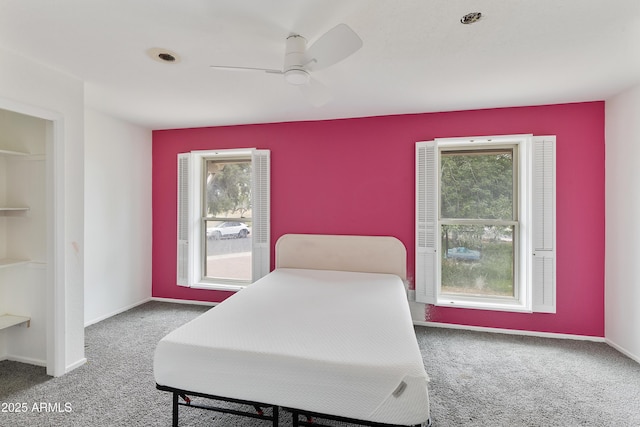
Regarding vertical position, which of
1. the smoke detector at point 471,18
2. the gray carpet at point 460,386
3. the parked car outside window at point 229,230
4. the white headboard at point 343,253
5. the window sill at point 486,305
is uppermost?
the smoke detector at point 471,18

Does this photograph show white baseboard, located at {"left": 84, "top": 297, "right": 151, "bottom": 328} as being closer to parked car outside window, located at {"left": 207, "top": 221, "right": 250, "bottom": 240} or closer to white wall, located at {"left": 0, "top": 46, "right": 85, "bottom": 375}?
white wall, located at {"left": 0, "top": 46, "right": 85, "bottom": 375}

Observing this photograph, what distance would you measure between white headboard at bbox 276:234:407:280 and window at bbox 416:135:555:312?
0.27 meters

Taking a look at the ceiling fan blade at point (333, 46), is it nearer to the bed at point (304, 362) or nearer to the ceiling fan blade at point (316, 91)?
the ceiling fan blade at point (316, 91)

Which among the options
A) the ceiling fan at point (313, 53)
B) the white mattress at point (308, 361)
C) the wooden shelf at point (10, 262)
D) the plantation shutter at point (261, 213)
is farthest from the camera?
the plantation shutter at point (261, 213)

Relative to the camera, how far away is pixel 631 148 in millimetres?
2605

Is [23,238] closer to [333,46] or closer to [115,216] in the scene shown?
[115,216]

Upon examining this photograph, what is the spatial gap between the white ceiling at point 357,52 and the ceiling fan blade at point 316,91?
0.97 ft

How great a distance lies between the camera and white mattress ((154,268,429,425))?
1337mm

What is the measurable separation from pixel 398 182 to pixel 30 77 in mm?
3274

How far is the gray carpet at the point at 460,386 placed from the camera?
1.89m

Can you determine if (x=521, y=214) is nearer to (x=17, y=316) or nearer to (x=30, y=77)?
(x=30, y=77)

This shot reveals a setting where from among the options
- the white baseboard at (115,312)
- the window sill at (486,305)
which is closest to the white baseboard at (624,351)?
the window sill at (486,305)

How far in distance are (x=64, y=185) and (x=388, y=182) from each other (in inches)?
118

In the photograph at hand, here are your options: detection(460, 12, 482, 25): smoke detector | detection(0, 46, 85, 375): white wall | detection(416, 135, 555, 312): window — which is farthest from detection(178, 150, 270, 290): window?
detection(460, 12, 482, 25): smoke detector
